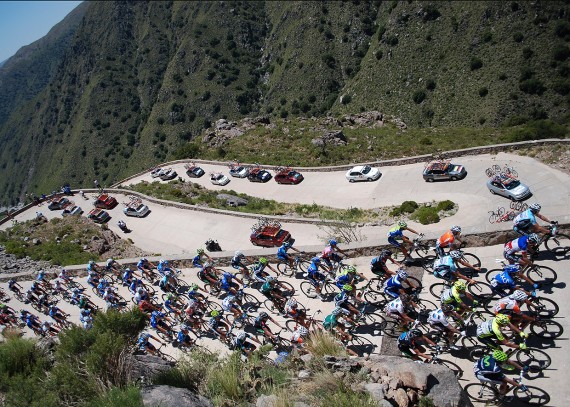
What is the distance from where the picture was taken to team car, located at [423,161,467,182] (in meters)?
30.1

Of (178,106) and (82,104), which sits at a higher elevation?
(82,104)

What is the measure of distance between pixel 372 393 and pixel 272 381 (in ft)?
8.35

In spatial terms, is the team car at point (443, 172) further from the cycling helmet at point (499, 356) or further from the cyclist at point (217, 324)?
the cycling helmet at point (499, 356)

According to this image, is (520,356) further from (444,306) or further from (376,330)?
(376,330)

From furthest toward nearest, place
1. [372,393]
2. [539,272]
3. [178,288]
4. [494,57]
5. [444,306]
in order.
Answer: [494,57] < [178,288] < [539,272] < [444,306] < [372,393]

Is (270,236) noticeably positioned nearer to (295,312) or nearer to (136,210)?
(295,312)

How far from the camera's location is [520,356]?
35.6 feet

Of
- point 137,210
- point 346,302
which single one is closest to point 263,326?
point 346,302

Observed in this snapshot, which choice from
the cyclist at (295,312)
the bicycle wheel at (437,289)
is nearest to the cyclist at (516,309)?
the bicycle wheel at (437,289)

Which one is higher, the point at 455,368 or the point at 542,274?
the point at 455,368

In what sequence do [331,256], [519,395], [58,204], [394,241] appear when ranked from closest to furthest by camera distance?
[519,395], [394,241], [331,256], [58,204]

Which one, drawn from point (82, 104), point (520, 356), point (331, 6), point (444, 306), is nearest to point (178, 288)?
point (444, 306)

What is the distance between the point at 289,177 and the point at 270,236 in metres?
13.9

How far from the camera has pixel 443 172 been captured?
30453 millimetres
